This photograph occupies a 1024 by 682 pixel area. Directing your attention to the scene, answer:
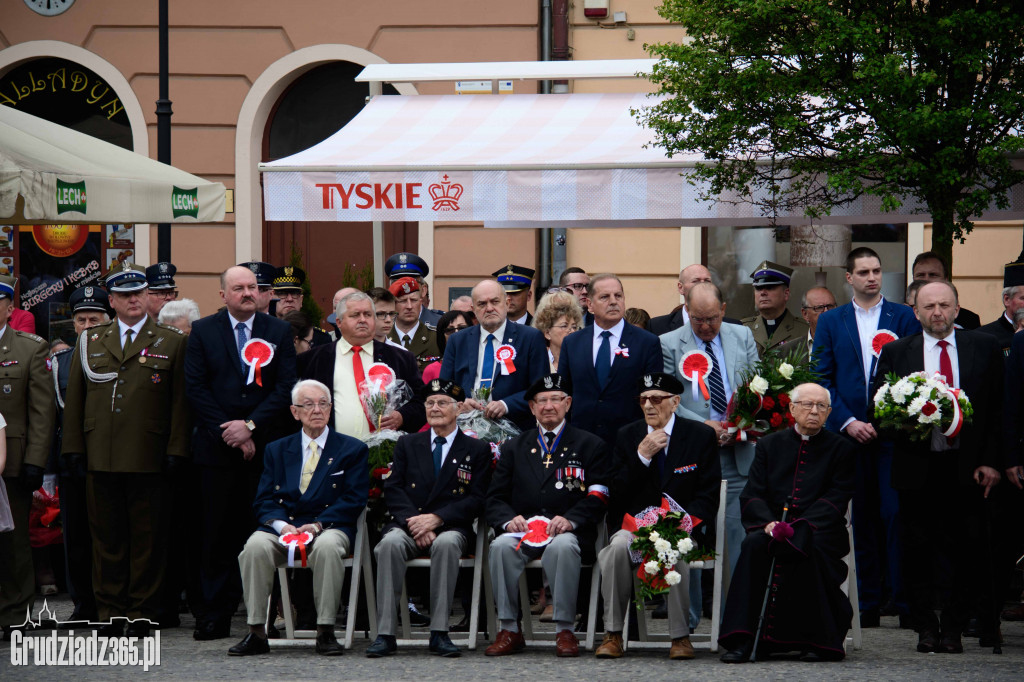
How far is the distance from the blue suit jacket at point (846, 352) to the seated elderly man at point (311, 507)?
296cm

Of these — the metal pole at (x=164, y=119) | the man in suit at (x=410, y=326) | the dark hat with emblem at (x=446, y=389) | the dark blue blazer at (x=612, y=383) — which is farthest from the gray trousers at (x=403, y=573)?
the metal pole at (x=164, y=119)

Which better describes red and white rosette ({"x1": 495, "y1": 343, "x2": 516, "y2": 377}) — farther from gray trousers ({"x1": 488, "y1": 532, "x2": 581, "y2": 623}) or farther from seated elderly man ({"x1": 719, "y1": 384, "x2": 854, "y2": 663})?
seated elderly man ({"x1": 719, "y1": 384, "x2": 854, "y2": 663})

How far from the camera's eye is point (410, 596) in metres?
9.60

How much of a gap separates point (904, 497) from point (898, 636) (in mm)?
876

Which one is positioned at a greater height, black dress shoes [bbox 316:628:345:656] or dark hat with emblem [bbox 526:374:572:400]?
dark hat with emblem [bbox 526:374:572:400]

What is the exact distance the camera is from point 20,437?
8.96 meters

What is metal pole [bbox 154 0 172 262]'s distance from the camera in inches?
498

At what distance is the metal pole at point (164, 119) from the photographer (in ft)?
41.5

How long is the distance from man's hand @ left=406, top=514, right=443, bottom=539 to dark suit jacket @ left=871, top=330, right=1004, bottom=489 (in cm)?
265

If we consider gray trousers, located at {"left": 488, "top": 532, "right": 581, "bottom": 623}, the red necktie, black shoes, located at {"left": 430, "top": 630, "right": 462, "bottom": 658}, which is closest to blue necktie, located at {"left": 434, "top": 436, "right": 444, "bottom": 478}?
gray trousers, located at {"left": 488, "top": 532, "right": 581, "bottom": 623}

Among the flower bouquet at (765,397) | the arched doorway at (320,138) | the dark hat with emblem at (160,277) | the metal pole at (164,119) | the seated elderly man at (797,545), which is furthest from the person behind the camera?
the arched doorway at (320,138)

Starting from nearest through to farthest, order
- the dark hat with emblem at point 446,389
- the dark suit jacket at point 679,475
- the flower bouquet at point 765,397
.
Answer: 1. the dark suit jacket at point 679,475
2. the flower bouquet at point 765,397
3. the dark hat with emblem at point 446,389

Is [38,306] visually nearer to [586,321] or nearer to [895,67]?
[586,321]

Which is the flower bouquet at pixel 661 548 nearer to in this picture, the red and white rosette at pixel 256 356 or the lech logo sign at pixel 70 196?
the red and white rosette at pixel 256 356
